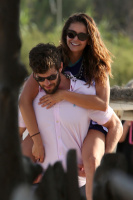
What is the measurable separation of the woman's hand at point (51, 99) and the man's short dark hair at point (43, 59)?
0.22 meters

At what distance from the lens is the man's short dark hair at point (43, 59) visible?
279 centimetres

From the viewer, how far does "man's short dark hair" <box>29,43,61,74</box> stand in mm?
2793

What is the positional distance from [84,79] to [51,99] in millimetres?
320

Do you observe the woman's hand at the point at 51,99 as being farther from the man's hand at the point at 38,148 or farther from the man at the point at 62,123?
the man's hand at the point at 38,148

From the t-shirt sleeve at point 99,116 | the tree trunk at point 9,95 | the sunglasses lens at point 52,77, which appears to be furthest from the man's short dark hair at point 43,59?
the tree trunk at point 9,95

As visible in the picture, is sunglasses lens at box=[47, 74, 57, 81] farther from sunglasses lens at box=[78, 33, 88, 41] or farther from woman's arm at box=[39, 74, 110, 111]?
sunglasses lens at box=[78, 33, 88, 41]

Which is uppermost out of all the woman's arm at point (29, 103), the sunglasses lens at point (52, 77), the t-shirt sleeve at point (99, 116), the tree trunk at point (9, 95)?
the tree trunk at point (9, 95)

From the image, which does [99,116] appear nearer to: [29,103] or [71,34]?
[29,103]

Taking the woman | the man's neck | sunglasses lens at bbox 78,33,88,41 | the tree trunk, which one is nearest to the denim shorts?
the woman

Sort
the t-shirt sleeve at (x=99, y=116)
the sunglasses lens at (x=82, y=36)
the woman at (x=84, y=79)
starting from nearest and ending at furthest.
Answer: the woman at (x=84, y=79), the t-shirt sleeve at (x=99, y=116), the sunglasses lens at (x=82, y=36)

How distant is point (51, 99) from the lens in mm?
3047

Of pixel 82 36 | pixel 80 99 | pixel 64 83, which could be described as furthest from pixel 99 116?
pixel 82 36

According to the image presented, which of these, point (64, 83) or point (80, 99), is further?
point (64, 83)

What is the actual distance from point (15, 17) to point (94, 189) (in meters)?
0.54
